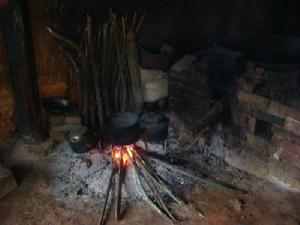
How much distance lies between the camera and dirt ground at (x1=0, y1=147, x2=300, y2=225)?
13.7ft

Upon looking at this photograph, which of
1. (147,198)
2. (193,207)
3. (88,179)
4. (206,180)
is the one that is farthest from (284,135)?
(88,179)

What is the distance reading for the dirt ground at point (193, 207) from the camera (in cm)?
417

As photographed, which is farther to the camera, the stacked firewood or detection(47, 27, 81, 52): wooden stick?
the stacked firewood

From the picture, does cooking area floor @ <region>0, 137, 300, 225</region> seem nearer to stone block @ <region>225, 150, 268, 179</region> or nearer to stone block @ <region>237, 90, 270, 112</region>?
stone block @ <region>225, 150, 268, 179</region>

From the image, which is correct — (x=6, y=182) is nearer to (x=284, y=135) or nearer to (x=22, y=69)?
(x=22, y=69)

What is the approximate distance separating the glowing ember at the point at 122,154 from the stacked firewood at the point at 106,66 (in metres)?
0.71

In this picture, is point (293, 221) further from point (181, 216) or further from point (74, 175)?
point (74, 175)

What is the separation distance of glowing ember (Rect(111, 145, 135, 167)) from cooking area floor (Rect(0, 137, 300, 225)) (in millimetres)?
324

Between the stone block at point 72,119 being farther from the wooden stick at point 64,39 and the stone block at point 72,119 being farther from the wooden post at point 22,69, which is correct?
the wooden stick at point 64,39

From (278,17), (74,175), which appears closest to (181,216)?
(74,175)

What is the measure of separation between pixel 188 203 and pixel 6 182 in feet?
7.32

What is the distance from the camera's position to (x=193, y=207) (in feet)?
14.2

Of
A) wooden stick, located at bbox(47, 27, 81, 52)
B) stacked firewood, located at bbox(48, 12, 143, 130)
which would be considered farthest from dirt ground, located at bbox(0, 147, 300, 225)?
wooden stick, located at bbox(47, 27, 81, 52)

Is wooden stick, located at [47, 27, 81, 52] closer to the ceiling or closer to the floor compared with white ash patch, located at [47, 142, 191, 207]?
closer to the ceiling
